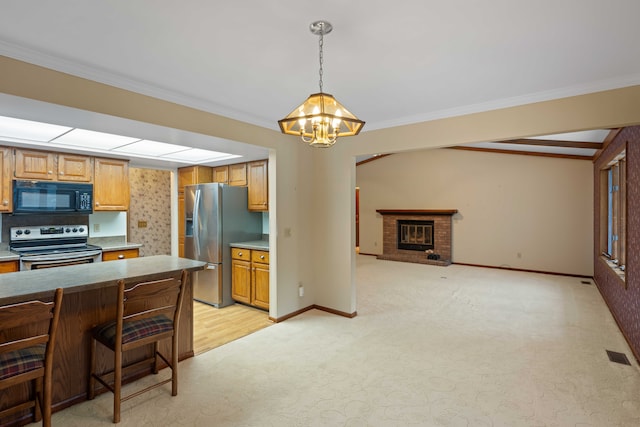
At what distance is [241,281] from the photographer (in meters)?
4.68

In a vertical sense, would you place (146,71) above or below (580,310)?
above

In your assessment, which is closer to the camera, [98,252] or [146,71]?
[146,71]

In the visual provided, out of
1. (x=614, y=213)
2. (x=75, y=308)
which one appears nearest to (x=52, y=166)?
(x=75, y=308)

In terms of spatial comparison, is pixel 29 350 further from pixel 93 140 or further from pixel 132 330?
pixel 93 140

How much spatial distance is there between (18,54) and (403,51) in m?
2.48

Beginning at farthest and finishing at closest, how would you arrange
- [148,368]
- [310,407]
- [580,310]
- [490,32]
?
[580,310] → [148,368] → [310,407] → [490,32]

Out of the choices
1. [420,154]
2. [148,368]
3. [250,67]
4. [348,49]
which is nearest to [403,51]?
[348,49]

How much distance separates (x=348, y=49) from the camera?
2123 mm

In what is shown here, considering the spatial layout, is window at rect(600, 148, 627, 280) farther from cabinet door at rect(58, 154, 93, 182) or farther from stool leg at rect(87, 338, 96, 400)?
cabinet door at rect(58, 154, 93, 182)

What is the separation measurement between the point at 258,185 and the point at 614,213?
535cm

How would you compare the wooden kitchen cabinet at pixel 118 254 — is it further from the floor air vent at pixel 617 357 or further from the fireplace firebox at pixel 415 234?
the fireplace firebox at pixel 415 234

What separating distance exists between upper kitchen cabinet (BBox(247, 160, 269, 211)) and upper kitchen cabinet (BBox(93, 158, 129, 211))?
1787 mm

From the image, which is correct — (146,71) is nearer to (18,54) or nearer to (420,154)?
(18,54)

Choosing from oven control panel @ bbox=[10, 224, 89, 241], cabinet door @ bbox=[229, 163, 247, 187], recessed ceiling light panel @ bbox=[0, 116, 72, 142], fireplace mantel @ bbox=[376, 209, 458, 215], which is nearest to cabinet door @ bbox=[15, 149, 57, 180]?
recessed ceiling light panel @ bbox=[0, 116, 72, 142]
